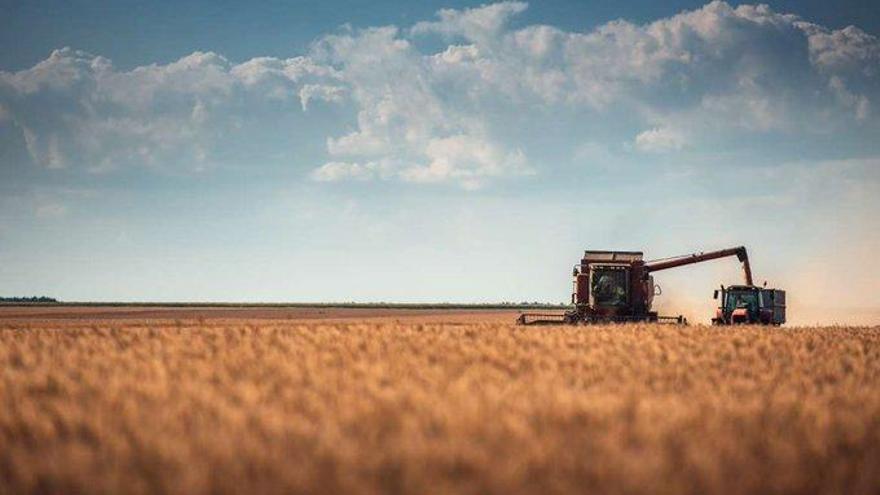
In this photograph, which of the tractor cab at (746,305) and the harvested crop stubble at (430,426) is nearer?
the harvested crop stubble at (430,426)

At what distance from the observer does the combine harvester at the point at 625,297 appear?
32438 mm

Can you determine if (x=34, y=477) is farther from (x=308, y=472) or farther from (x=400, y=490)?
(x=400, y=490)

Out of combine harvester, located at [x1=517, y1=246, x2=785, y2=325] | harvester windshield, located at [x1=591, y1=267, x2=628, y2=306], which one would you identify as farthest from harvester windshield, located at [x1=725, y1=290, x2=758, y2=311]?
harvester windshield, located at [x1=591, y1=267, x2=628, y2=306]

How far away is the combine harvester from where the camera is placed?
32438 millimetres

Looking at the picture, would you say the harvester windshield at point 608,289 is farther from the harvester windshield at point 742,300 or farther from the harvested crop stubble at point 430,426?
the harvested crop stubble at point 430,426

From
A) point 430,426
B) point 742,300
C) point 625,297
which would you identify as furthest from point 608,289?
point 430,426

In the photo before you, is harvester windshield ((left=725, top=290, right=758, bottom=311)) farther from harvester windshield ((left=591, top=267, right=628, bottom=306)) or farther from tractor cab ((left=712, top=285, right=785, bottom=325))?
harvester windshield ((left=591, top=267, right=628, bottom=306))

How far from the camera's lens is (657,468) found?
16.7ft

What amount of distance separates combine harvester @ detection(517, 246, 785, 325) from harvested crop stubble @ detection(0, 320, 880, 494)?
65.1ft

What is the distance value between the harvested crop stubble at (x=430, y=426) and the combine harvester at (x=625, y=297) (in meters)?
19.8

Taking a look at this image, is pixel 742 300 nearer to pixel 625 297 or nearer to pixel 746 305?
pixel 746 305

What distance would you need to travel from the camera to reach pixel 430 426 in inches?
265

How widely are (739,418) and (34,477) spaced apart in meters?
5.62

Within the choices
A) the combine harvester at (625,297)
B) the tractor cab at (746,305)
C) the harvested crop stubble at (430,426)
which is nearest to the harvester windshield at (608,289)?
the combine harvester at (625,297)
